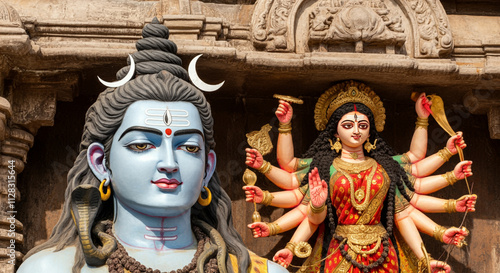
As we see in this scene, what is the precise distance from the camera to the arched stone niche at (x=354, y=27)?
634 centimetres

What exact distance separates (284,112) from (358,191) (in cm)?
67

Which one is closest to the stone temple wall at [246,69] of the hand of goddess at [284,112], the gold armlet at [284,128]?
the hand of goddess at [284,112]

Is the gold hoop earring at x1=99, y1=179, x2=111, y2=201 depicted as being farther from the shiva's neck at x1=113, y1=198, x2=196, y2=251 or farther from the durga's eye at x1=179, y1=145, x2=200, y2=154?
the durga's eye at x1=179, y1=145, x2=200, y2=154

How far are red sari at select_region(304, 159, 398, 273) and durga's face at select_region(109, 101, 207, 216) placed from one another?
53.2 inches

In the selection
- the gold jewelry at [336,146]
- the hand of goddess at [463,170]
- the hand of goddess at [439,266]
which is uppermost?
the gold jewelry at [336,146]

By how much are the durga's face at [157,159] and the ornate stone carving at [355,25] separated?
4.43ft

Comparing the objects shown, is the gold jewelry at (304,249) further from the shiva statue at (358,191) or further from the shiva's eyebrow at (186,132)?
the shiva's eyebrow at (186,132)

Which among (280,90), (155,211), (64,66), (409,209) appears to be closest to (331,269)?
(409,209)

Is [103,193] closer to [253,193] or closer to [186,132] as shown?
[186,132]

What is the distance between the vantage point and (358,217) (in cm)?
644

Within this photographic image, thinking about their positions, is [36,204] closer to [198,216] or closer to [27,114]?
[27,114]

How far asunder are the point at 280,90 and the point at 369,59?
679 mm

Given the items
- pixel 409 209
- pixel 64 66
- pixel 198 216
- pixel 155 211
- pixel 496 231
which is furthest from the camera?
pixel 496 231

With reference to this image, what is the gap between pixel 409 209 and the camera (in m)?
6.52
